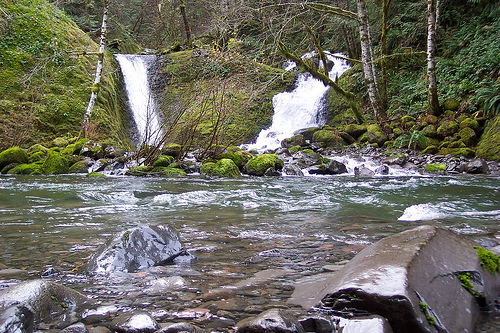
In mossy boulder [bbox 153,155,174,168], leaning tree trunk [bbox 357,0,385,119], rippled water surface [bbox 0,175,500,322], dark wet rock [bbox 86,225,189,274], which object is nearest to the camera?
dark wet rock [bbox 86,225,189,274]

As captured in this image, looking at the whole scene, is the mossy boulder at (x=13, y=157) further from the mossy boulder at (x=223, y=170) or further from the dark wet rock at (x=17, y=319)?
the dark wet rock at (x=17, y=319)

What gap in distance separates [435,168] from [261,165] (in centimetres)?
513

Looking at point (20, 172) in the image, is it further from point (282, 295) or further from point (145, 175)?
point (282, 295)

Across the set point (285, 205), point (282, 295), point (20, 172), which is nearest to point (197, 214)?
point (285, 205)

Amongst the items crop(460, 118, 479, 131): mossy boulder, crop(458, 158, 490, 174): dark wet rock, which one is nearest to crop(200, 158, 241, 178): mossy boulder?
crop(458, 158, 490, 174): dark wet rock

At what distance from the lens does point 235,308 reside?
1770mm

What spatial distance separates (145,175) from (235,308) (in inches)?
346

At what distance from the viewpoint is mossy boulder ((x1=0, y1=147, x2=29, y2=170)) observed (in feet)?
33.3

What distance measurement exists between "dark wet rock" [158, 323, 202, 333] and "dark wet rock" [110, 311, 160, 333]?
41 mm

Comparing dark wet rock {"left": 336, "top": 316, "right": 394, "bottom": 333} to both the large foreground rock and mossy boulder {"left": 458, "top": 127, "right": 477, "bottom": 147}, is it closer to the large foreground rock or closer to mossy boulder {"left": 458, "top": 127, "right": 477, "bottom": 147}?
the large foreground rock

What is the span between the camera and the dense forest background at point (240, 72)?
11.0 m

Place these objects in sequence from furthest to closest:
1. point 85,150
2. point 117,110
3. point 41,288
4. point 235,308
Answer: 1. point 117,110
2. point 85,150
3. point 235,308
4. point 41,288

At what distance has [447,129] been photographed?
11750 millimetres

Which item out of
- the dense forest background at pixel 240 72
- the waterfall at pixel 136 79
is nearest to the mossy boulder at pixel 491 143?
the dense forest background at pixel 240 72
